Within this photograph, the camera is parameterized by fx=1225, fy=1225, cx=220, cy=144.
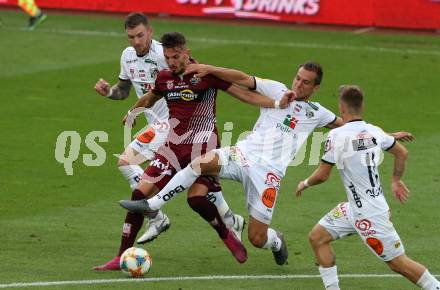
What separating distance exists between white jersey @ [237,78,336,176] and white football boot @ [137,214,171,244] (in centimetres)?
142

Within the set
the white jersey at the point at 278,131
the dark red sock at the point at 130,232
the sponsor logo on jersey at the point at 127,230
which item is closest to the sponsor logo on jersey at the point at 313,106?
the white jersey at the point at 278,131

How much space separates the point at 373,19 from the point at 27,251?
1996 centimetres

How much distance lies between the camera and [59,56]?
2848 cm

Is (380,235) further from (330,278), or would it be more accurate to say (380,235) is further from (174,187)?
(174,187)

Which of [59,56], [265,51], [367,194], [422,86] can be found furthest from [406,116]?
[367,194]

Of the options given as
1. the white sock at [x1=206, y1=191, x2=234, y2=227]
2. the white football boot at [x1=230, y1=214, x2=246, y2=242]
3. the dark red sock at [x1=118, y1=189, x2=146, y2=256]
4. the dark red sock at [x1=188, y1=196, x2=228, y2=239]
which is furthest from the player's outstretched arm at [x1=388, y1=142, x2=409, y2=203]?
the dark red sock at [x1=118, y1=189, x2=146, y2=256]

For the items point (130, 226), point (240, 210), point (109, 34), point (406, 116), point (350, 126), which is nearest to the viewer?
point (350, 126)

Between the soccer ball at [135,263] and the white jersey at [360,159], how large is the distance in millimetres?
2252

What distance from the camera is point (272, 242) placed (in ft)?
42.6

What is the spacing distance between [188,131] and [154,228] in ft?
4.22

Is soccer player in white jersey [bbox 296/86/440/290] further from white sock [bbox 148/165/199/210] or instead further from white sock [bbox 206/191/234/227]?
white sock [bbox 206/191/234/227]

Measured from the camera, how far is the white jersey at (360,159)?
11359 millimetres

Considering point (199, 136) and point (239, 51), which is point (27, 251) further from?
point (239, 51)

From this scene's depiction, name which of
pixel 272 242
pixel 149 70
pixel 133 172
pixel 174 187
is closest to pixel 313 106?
pixel 272 242
